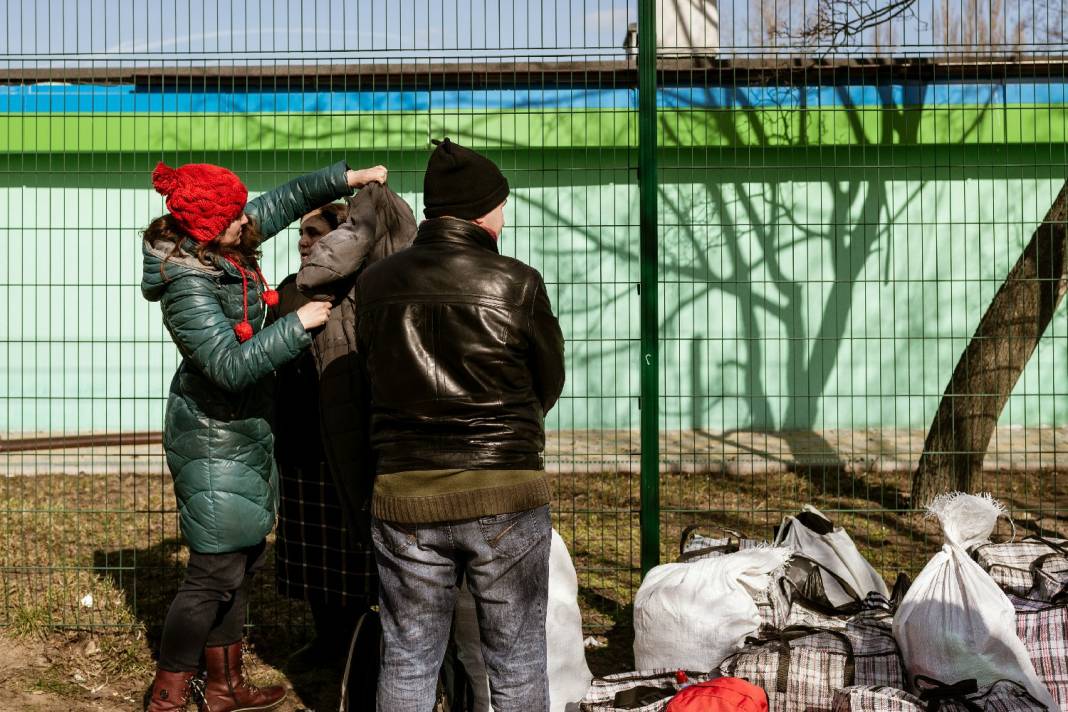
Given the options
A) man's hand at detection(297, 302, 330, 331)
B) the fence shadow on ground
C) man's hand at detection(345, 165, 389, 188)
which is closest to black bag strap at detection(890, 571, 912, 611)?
the fence shadow on ground

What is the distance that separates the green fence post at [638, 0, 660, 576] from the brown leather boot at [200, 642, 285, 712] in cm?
173

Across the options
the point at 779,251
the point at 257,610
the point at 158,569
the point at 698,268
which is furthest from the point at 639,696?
the point at 698,268

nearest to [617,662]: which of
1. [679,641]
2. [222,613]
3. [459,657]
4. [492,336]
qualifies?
[679,641]

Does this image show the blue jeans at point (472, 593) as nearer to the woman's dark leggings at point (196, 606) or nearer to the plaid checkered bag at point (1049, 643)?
the woman's dark leggings at point (196, 606)

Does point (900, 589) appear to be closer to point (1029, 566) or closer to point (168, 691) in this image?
point (1029, 566)

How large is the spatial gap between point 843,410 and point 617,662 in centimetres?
492

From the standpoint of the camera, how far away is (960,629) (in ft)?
11.5

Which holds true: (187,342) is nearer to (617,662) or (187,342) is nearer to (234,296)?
(234,296)

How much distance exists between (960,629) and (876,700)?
0.45 m

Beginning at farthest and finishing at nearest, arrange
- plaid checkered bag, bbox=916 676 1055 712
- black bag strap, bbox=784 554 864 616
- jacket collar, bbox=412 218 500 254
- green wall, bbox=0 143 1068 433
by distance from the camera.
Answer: green wall, bbox=0 143 1068 433
black bag strap, bbox=784 554 864 616
plaid checkered bag, bbox=916 676 1055 712
jacket collar, bbox=412 218 500 254

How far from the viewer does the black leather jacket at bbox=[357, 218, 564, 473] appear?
2.72 metres

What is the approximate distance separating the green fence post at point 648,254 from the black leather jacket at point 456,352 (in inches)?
73.6

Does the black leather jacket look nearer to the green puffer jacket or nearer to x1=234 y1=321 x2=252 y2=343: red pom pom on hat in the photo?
the green puffer jacket

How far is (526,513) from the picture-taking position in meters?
2.82
